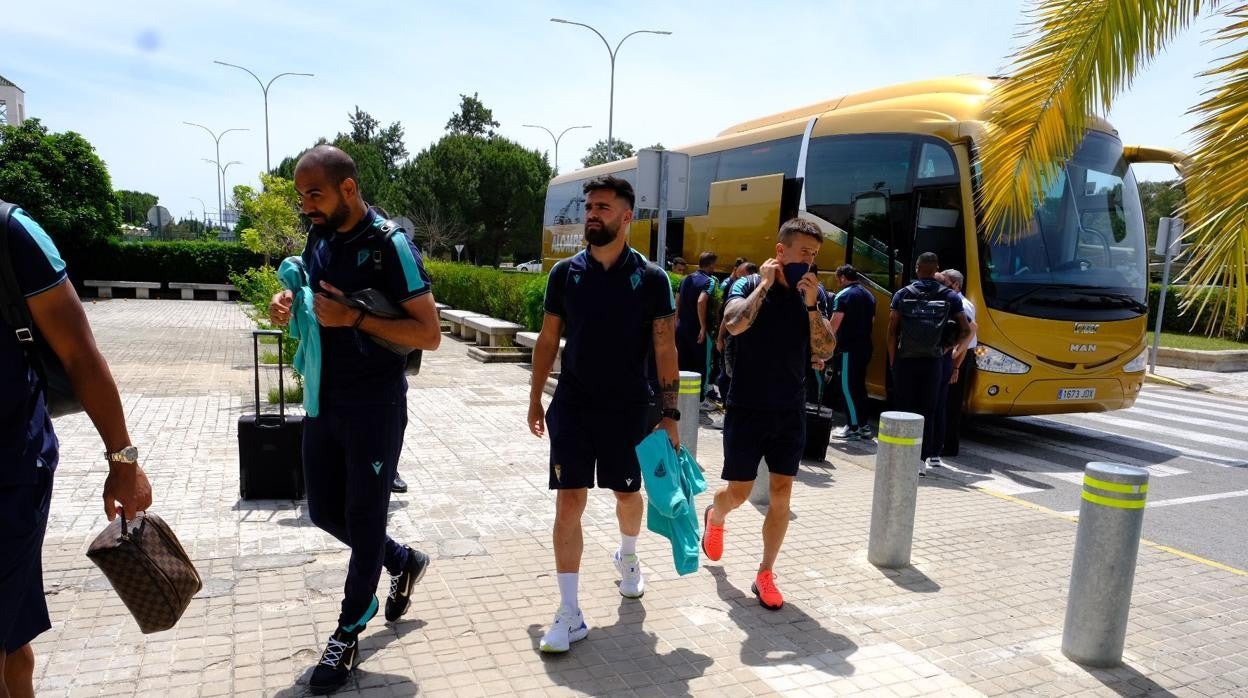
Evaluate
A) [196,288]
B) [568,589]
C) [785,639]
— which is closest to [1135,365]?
[785,639]

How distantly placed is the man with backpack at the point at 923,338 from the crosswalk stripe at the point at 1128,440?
2.41m

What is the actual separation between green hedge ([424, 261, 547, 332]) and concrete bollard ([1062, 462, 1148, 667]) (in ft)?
33.8

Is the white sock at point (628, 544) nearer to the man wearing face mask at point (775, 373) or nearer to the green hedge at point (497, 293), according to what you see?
the man wearing face mask at point (775, 373)

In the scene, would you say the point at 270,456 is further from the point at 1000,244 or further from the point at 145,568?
the point at 1000,244

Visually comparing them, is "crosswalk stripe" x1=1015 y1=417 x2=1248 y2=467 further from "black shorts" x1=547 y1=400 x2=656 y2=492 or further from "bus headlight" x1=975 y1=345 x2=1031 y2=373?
"black shorts" x1=547 y1=400 x2=656 y2=492

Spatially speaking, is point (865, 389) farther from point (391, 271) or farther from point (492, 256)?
point (492, 256)

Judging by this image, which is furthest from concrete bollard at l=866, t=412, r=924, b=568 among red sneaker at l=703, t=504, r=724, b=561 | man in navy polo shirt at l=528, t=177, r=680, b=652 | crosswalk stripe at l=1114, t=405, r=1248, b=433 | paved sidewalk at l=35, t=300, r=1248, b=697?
crosswalk stripe at l=1114, t=405, r=1248, b=433

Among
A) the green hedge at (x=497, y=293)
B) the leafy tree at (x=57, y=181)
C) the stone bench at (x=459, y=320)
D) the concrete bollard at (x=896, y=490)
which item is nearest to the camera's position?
the concrete bollard at (x=896, y=490)

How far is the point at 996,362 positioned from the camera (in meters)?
8.55

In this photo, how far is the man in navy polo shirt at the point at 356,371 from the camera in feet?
10.6

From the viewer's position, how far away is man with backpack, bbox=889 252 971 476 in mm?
7328

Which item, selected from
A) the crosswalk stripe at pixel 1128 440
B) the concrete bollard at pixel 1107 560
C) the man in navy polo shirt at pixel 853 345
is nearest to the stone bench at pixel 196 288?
the man in navy polo shirt at pixel 853 345

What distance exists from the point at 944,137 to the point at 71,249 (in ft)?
97.2

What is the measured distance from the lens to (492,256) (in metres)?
52.5
